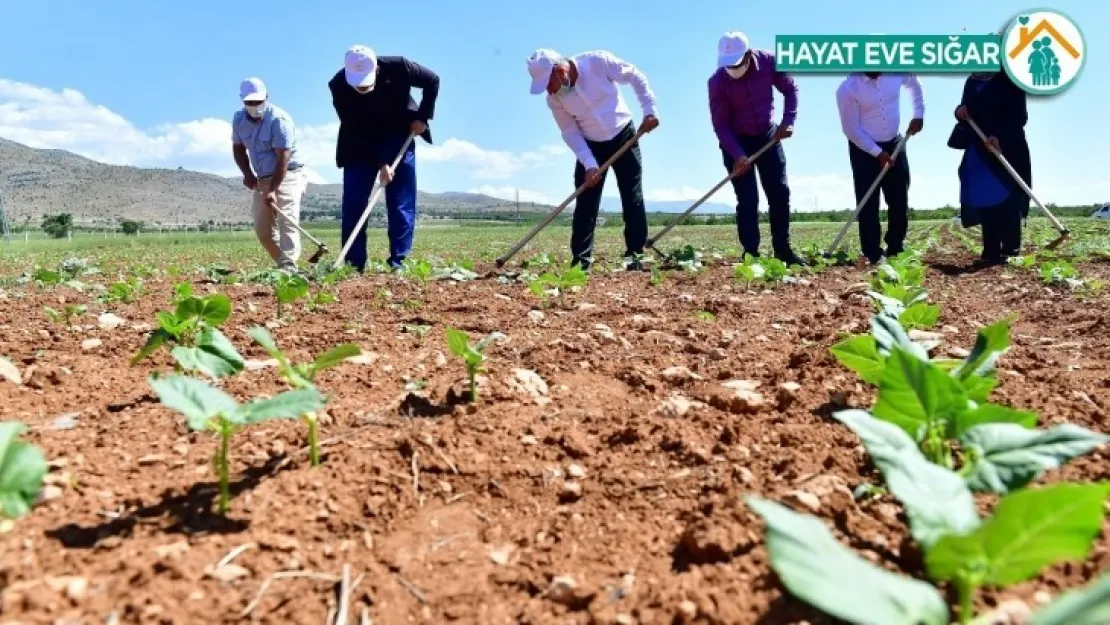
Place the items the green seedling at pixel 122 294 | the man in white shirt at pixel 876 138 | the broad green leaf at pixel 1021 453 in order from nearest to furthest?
the broad green leaf at pixel 1021 453 < the green seedling at pixel 122 294 < the man in white shirt at pixel 876 138

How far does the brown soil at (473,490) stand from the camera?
1165 mm

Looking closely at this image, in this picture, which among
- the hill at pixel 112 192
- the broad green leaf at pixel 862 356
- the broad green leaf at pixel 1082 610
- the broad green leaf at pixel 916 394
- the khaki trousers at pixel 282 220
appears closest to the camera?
the broad green leaf at pixel 1082 610

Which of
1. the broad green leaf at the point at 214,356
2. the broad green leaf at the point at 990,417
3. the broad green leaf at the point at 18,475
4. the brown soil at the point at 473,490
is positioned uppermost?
the broad green leaf at the point at 990,417

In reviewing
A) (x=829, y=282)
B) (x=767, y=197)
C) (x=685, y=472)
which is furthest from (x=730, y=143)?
(x=685, y=472)

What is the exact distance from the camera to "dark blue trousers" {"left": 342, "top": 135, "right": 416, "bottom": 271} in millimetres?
7034

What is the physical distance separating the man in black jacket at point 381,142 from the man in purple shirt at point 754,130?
266cm

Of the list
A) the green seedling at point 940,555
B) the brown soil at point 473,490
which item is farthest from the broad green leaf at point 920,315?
the green seedling at point 940,555

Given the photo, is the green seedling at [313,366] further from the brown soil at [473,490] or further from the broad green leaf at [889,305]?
the broad green leaf at [889,305]

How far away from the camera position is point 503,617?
1.18m

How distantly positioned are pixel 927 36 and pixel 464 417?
35.7 ft

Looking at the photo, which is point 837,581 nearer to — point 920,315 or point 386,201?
point 920,315

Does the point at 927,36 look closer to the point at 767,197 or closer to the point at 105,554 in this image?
the point at 767,197

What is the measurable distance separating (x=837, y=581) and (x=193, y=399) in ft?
3.55

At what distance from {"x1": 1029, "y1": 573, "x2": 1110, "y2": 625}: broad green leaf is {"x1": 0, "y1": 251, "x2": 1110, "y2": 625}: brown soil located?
0.40m
